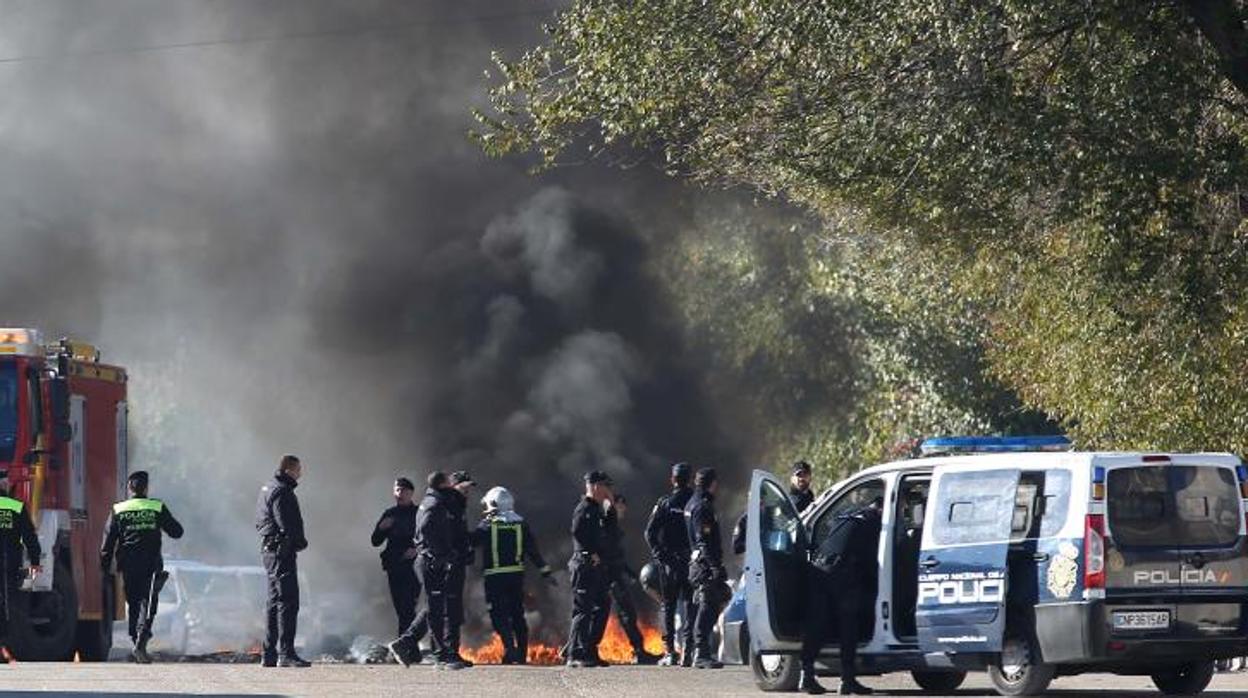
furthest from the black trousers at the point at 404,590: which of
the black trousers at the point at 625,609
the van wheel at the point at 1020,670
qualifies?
the van wheel at the point at 1020,670

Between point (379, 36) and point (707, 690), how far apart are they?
16626mm

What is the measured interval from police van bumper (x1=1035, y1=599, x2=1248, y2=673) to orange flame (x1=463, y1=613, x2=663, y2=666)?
986 cm

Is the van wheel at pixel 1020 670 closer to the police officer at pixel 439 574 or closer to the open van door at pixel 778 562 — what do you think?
the open van door at pixel 778 562

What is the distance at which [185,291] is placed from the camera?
3381cm

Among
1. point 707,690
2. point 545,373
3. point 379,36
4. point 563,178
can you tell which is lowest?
point 707,690

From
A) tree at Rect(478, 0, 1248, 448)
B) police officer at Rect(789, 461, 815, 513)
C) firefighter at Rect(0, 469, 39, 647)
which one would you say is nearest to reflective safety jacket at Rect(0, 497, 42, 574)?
firefighter at Rect(0, 469, 39, 647)

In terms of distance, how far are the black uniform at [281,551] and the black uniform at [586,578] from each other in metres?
2.36

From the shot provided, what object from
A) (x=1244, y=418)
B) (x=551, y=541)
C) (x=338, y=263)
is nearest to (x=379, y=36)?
(x=338, y=263)

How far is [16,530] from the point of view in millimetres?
20531

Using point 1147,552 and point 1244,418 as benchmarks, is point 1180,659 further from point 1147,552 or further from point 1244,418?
point 1244,418

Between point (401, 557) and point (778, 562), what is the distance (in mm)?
5730

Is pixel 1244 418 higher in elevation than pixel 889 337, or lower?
lower

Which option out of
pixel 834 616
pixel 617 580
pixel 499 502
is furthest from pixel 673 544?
pixel 834 616

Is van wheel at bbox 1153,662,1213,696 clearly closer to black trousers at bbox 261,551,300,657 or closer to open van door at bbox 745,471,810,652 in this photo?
open van door at bbox 745,471,810,652
